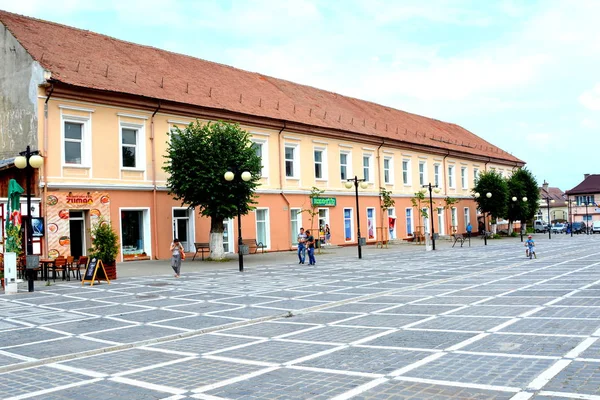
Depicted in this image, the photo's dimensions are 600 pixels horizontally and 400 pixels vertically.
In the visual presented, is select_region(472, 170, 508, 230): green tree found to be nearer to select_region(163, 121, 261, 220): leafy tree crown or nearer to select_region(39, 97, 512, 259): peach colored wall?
select_region(39, 97, 512, 259): peach colored wall

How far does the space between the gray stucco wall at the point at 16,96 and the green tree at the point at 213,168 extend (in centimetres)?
624

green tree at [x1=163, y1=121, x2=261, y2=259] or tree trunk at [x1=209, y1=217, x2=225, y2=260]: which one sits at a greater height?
green tree at [x1=163, y1=121, x2=261, y2=259]

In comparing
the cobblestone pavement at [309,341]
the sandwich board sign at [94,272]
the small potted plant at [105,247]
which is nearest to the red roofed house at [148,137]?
the small potted plant at [105,247]

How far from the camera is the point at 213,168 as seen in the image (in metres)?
26.5

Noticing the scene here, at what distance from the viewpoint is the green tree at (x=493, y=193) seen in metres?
53.7

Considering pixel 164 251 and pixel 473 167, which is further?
pixel 473 167

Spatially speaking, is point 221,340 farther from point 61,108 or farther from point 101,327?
point 61,108

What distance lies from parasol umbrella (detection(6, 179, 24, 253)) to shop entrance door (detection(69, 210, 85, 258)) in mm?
4705

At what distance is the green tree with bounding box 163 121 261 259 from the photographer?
2645cm

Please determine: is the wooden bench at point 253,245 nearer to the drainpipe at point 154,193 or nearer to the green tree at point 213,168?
the drainpipe at point 154,193

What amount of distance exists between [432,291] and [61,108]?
18.9 metres

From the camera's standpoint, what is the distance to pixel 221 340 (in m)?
9.66

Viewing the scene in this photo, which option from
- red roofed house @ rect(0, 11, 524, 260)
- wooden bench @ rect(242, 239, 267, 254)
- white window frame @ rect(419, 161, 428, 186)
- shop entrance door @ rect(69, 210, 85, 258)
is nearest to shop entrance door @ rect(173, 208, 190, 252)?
red roofed house @ rect(0, 11, 524, 260)

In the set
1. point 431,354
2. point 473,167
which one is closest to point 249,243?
point 431,354
